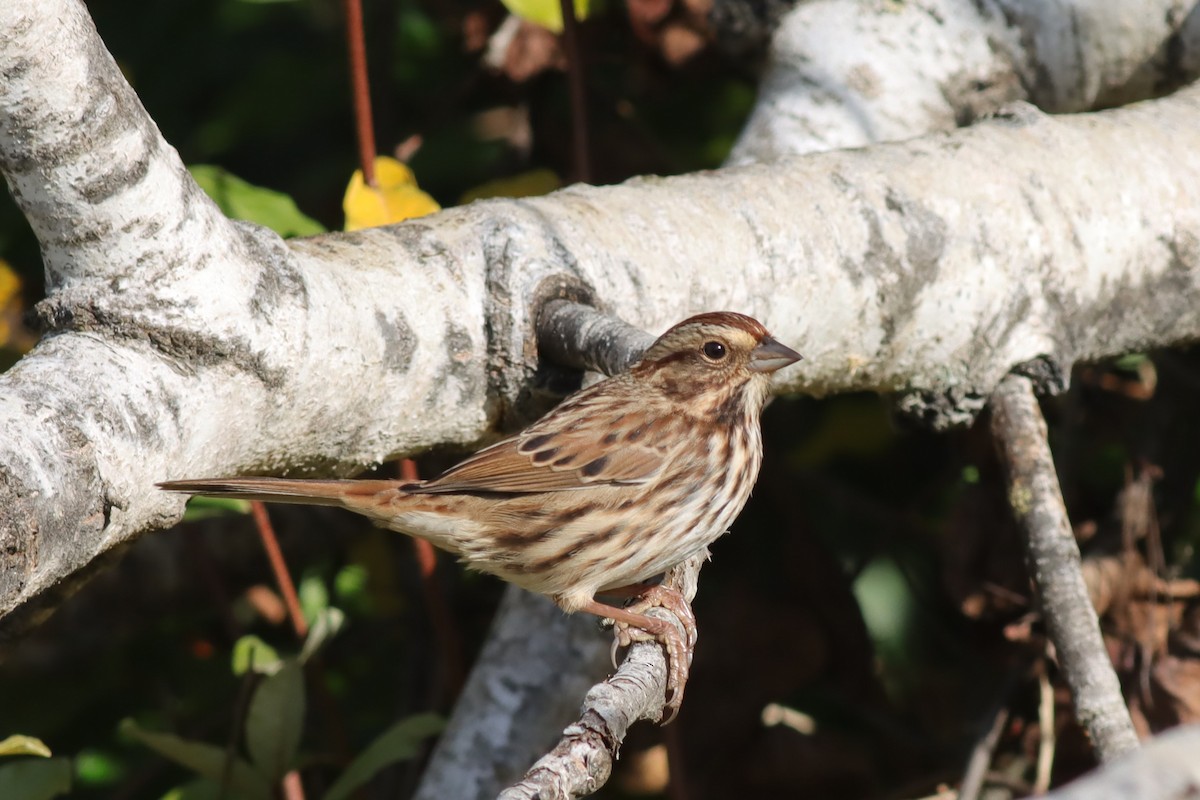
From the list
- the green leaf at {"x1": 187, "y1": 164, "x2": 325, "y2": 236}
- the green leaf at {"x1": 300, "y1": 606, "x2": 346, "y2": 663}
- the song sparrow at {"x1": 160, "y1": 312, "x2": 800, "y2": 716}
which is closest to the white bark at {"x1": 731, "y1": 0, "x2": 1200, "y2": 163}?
the song sparrow at {"x1": 160, "y1": 312, "x2": 800, "y2": 716}

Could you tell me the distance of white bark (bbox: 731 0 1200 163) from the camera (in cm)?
331

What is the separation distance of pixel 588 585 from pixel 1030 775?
1312mm

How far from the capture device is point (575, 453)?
Result: 8.68 feet

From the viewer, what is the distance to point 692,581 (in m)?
2.35

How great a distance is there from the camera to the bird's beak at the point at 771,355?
251cm

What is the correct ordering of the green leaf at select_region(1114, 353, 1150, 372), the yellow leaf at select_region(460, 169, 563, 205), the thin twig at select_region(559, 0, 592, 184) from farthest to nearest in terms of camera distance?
the green leaf at select_region(1114, 353, 1150, 372) < the yellow leaf at select_region(460, 169, 563, 205) < the thin twig at select_region(559, 0, 592, 184)

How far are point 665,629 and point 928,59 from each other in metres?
1.76

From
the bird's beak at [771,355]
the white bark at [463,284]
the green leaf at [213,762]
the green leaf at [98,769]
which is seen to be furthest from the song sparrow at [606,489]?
the green leaf at [98,769]

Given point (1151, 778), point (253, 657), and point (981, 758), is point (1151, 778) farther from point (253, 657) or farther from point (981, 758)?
point (253, 657)

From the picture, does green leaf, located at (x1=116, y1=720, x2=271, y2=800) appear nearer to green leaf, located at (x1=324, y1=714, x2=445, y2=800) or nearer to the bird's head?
green leaf, located at (x1=324, y1=714, x2=445, y2=800)

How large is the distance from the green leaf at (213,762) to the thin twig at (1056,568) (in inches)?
62.5

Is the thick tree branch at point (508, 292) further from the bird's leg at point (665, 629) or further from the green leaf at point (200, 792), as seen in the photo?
the green leaf at point (200, 792)

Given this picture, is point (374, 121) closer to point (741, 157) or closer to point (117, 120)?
point (741, 157)

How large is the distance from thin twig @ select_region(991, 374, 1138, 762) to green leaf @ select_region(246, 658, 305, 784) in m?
1.46
